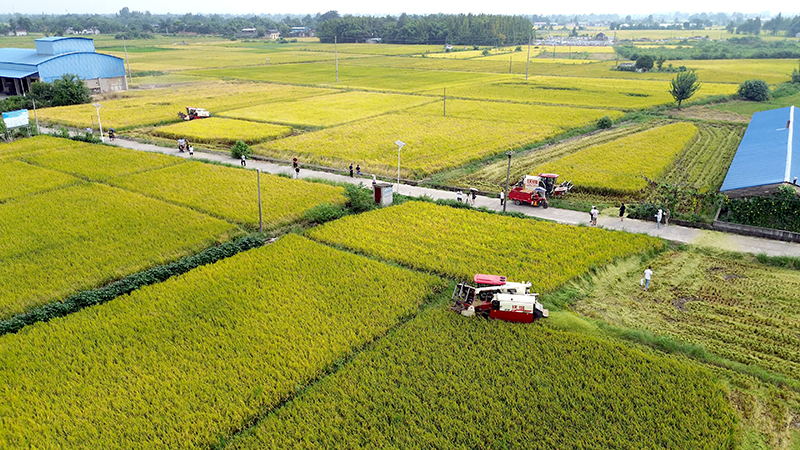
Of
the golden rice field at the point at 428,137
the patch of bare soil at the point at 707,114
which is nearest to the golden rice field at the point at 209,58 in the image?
the golden rice field at the point at 428,137

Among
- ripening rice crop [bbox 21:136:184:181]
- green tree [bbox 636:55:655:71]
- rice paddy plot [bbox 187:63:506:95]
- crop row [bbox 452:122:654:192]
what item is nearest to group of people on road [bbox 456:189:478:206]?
crop row [bbox 452:122:654:192]

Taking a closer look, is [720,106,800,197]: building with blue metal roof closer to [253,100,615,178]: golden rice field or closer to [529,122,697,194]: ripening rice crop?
[529,122,697,194]: ripening rice crop

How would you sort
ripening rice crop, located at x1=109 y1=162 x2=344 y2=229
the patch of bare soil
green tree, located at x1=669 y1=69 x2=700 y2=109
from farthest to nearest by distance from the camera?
→ green tree, located at x1=669 y1=69 x2=700 y2=109
the patch of bare soil
ripening rice crop, located at x1=109 y1=162 x2=344 y2=229

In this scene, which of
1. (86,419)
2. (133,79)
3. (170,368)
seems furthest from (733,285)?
(133,79)

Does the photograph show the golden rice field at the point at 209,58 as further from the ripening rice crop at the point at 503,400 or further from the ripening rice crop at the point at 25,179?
the ripening rice crop at the point at 503,400

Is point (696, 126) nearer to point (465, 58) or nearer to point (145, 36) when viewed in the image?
point (465, 58)

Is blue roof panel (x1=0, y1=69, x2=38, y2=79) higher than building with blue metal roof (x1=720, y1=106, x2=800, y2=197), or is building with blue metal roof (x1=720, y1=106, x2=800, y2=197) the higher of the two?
blue roof panel (x1=0, y1=69, x2=38, y2=79)

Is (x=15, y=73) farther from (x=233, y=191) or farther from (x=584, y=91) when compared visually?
(x=584, y=91)
